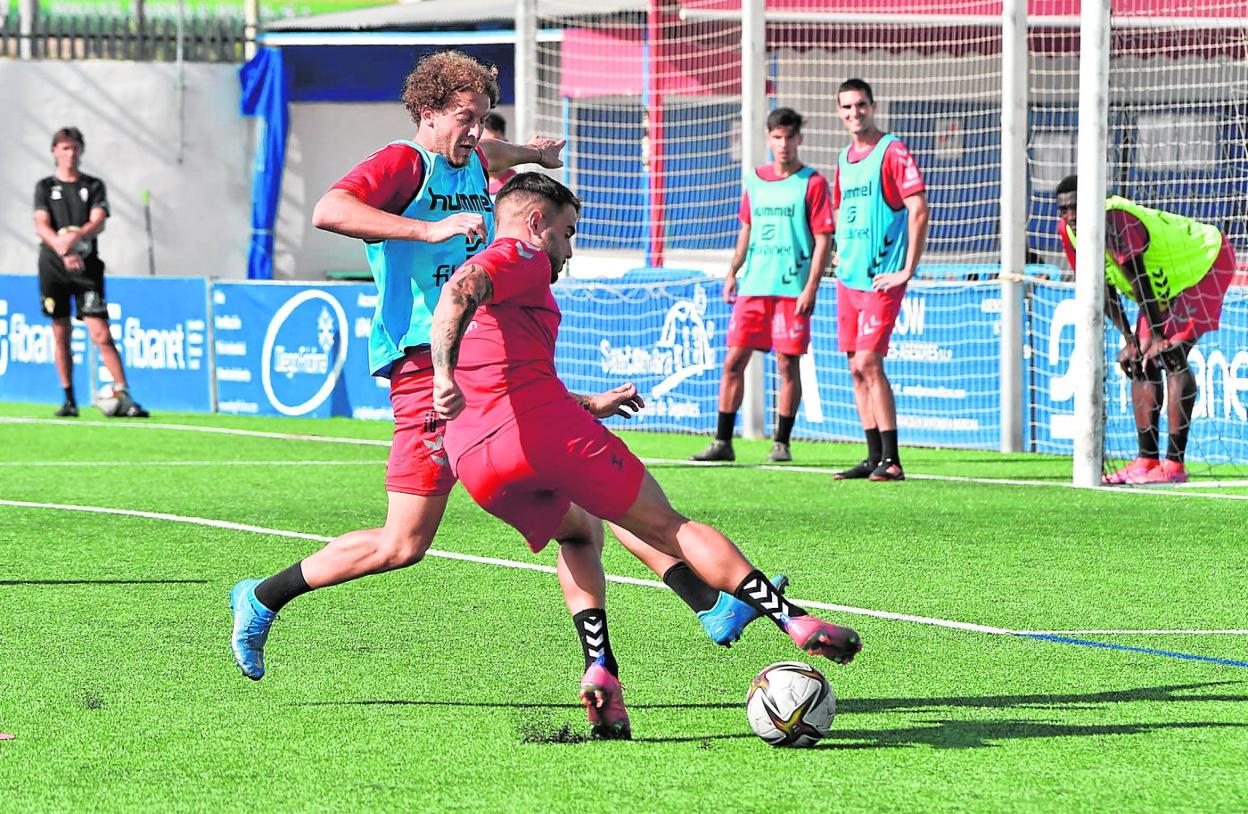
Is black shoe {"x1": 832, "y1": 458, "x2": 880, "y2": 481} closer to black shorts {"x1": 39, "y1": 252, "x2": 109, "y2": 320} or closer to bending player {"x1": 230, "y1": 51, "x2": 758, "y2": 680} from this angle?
bending player {"x1": 230, "y1": 51, "x2": 758, "y2": 680}

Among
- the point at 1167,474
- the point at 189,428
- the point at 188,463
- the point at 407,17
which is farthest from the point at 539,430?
the point at 407,17

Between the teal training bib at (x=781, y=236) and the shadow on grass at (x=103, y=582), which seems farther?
the teal training bib at (x=781, y=236)

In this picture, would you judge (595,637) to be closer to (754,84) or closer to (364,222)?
(364,222)

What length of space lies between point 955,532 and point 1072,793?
17.0 ft

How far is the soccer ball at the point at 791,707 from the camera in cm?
546

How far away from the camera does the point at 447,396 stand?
537 cm

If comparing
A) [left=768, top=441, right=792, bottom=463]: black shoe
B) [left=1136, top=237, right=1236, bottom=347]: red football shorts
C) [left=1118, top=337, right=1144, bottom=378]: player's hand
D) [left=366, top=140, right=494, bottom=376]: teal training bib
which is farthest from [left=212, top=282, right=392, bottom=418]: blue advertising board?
[left=366, top=140, right=494, bottom=376]: teal training bib

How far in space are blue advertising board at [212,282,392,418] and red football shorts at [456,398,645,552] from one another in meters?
11.7

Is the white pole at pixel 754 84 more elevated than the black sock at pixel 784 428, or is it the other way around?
the white pole at pixel 754 84

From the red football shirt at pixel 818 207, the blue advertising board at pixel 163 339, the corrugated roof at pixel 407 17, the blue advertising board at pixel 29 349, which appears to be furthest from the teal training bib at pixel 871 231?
the corrugated roof at pixel 407 17

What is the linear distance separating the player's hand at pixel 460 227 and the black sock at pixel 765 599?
1228 mm

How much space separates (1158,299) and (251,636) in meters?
7.34

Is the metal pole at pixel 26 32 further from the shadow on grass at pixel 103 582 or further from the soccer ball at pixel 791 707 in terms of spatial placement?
the soccer ball at pixel 791 707

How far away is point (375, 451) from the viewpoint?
14.9 m
